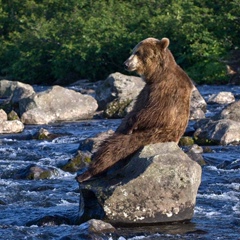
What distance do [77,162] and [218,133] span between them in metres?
3.88

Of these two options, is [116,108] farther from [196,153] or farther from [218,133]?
[196,153]

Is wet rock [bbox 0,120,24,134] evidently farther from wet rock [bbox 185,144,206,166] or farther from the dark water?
wet rock [bbox 185,144,206,166]

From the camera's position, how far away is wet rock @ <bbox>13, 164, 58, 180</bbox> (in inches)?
516

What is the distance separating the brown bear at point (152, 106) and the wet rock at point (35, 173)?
378 centimetres


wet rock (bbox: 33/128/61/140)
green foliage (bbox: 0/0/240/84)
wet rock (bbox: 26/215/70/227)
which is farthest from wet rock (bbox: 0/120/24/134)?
green foliage (bbox: 0/0/240/84)

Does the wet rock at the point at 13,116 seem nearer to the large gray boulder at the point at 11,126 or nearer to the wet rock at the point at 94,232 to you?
the large gray boulder at the point at 11,126

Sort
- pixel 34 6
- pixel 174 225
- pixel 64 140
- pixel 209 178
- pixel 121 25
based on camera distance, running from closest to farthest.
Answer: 1. pixel 174 225
2. pixel 209 178
3. pixel 64 140
4. pixel 121 25
5. pixel 34 6

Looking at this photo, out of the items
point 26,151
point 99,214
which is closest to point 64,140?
point 26,151

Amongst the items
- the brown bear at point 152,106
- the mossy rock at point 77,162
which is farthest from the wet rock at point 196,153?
the brown bear at point 152,106

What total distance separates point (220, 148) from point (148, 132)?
7071 mm

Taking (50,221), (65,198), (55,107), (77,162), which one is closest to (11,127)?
(55,107)

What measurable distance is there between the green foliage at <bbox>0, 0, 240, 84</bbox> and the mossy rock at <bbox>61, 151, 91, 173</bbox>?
1850cm

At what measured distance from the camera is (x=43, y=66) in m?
40.4

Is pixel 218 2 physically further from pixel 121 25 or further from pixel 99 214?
pixel 99 214
